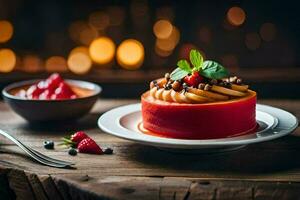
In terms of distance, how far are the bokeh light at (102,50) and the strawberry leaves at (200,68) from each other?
165cm

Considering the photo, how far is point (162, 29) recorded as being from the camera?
Answer: 10.6ft

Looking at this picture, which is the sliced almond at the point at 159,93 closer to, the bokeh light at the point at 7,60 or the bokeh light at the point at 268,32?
the bokeh light at the point at 268,32

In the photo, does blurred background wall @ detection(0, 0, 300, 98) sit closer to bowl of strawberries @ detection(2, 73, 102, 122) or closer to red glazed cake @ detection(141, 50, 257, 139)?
bowl of strawberries @ detection(2, 73, 102, 122)

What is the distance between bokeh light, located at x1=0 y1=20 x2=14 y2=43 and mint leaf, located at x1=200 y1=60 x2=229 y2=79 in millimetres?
1843

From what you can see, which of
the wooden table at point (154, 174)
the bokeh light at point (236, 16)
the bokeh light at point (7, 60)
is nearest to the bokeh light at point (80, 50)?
the bokeh light at point (7, 60)

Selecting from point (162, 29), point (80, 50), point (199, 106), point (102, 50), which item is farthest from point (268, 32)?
point (199, 106)

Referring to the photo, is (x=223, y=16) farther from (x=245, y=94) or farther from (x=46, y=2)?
(x=245, y=94)

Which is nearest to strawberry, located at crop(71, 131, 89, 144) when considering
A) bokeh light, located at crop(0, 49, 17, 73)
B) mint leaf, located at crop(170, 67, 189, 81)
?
mint leaf, located at crop(170, 67, 189, 81)

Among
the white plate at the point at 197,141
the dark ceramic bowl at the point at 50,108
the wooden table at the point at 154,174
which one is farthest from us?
the dark ceramic bowl at the point at 50,108

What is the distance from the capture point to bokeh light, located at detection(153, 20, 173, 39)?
323cm

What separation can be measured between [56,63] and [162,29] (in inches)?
21.9

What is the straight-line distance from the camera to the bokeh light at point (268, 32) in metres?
3.19

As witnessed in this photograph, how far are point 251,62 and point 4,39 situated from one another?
4.02ft

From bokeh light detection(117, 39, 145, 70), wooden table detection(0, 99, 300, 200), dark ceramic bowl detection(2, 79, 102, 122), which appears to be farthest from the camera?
bokeh light detection(117, 39, 145, 70)
